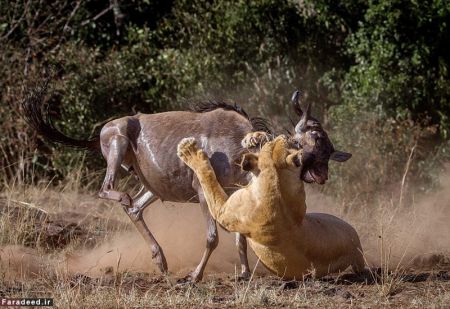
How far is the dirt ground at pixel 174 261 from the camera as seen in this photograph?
6988 millimetres

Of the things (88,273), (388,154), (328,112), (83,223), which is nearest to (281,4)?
(328,112)

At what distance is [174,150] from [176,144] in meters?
0.06

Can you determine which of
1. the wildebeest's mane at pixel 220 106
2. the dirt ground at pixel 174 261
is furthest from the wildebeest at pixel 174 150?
the dirt ground at pixel 174 261

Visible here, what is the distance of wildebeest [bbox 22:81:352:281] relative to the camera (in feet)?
29.0

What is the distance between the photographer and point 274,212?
286 inches

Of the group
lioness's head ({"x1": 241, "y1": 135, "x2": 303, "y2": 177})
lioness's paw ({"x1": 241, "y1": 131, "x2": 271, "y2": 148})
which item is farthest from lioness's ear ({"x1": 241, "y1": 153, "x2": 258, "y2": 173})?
lioness's paw ({"x1": 241, "y1": 131, "x2": 271, "y2": 148})

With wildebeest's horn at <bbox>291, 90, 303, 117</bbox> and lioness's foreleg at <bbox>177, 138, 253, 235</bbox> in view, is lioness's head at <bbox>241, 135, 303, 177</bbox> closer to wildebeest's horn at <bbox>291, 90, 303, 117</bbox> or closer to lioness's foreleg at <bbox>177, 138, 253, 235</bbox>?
A: lioness's foreleg at <bbox>177, 138, 253, 235</bbox>

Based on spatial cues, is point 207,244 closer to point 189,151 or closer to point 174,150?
point 174,150

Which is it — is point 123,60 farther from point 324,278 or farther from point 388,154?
point 324,278

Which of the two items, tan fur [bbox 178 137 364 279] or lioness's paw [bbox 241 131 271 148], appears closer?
tan fur [bbox 178 137 364 279]

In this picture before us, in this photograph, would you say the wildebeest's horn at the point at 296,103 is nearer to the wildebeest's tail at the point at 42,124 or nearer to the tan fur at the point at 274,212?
the tan fur at the point at 274,212

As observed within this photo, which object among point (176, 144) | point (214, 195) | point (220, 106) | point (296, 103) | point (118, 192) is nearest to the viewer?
point (214, 195)

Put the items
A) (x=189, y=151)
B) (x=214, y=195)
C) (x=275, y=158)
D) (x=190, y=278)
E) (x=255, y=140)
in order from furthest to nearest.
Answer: (x=190, y=278) < (x=255, y=140) < (x=189, y=151) < (x=214, y=195) < (x=275, y=158)

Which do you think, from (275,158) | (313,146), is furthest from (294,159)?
(313,146)
